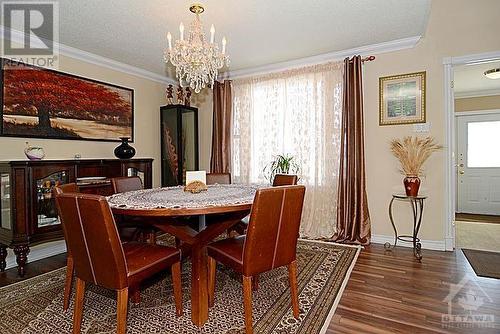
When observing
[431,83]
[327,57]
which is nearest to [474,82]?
[431,83]

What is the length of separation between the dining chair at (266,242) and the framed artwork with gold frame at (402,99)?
2313mm

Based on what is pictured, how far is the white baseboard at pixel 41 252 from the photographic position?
114 inches

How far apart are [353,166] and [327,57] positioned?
1501mm

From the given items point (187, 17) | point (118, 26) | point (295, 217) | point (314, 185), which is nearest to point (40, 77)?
point (118, 26)

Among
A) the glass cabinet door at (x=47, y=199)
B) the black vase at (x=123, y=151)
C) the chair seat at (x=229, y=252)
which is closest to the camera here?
the chair seat at (x=229, y=252)

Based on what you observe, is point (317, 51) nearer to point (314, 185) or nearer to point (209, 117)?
point (314, 185)

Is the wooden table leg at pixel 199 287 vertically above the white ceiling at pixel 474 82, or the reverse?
the white ceiling at pixel 474 82

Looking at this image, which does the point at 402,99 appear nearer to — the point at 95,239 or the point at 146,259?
the point at 146,259

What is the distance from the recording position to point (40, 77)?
10.1 feet

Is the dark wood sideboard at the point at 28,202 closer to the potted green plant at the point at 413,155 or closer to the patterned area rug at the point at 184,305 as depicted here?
the patterned area rug at the point at 184,305

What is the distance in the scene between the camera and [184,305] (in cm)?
207

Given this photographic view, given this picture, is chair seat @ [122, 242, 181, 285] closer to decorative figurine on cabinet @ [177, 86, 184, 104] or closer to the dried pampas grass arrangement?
the dried pampas grass arrangement

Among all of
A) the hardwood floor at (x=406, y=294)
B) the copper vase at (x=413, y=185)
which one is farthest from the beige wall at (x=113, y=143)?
the copper vase at (x=413, y=185)

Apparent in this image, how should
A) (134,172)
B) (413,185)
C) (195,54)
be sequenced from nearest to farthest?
(195,54)
(413,185)
(134,172)
